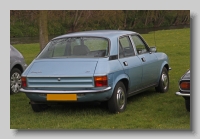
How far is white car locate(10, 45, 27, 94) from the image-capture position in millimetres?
11055

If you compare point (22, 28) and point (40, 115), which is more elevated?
point (22, 28)

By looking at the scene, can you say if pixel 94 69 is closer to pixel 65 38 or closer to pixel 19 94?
pixel 65 38

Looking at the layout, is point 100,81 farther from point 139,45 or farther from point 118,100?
point 139,45

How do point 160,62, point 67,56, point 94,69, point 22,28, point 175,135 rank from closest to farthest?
point 175,135 → point 94,69 → point 67,56 → point 160,62 → point 22,28

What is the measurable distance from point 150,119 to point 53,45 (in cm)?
242

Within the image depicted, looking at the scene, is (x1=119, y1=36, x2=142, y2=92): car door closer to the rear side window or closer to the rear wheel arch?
the rear side window

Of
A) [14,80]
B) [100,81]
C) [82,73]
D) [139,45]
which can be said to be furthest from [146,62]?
[14,80]

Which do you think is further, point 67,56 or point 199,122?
point 67,56

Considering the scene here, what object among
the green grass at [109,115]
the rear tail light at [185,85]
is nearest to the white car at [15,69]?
the green grass at [109,115]

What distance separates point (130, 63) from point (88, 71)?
131 cm

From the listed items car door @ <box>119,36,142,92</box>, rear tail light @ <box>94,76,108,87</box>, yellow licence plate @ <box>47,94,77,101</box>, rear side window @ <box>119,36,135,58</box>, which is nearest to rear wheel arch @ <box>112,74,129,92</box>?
car door @ <box>119,36,142,92</box>

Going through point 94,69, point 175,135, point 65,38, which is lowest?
point 175,135

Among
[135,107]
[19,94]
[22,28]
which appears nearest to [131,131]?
[135,107]

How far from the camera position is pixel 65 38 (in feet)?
30.1
